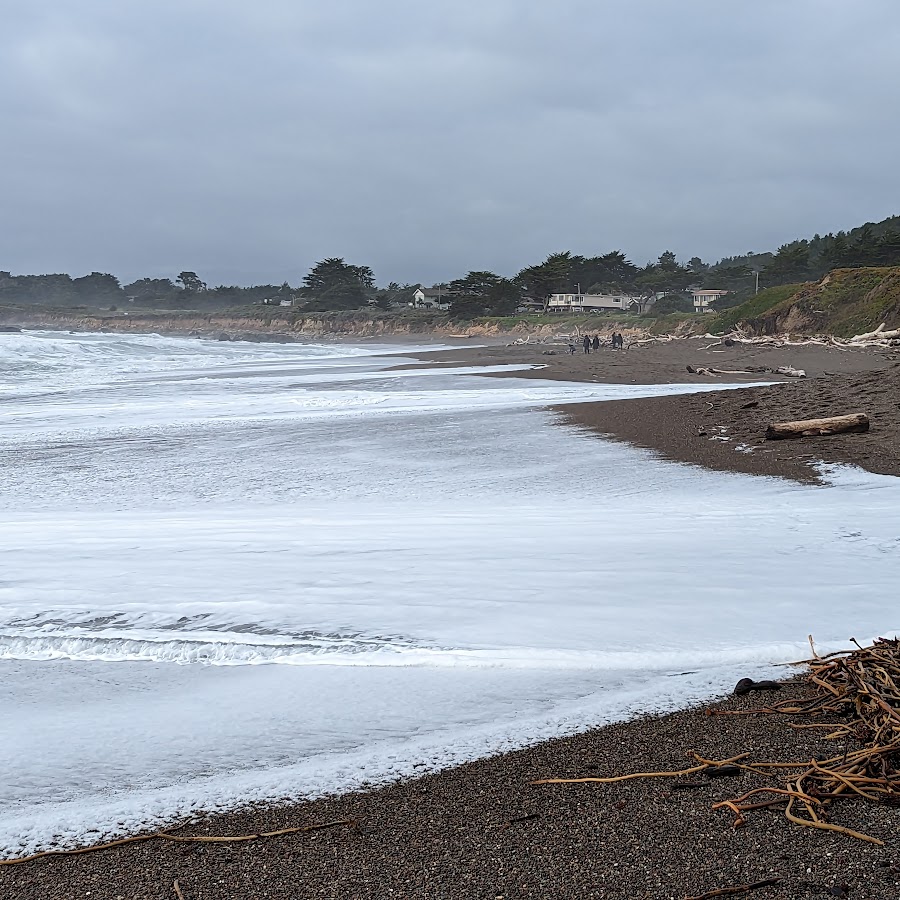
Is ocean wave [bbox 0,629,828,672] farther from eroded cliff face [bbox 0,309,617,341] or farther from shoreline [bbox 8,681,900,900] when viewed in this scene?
eroded cliff face [bbox 0,309,617,341]

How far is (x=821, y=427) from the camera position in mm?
10336

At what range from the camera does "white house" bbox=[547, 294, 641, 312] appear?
313 feet

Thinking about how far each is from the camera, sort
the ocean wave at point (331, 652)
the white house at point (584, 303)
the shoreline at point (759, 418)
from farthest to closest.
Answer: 1. the white house at point (584, 303)
2. the shoreline at point (759, 418)
3. the ocean wave at point (331, 652)

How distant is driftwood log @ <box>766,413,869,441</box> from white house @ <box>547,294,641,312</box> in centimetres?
8343

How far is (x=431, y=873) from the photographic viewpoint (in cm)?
233

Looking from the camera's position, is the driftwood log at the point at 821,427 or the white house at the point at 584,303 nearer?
the driftwood log at the point at 821,427

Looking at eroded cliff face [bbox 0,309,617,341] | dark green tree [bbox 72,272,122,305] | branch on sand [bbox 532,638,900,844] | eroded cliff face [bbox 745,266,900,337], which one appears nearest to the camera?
branch on sand [bbox 532,638,900,844]

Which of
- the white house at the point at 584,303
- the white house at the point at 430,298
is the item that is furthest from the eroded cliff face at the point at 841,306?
the white house at the point at 430,298

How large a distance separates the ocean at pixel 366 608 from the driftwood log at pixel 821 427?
159cm

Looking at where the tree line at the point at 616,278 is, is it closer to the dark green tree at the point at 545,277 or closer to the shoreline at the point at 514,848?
the dark green tree at the point at 545,277

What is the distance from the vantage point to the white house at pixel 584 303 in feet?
313

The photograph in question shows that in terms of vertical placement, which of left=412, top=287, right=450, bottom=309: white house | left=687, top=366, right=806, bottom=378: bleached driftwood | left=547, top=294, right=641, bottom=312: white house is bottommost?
left=687, top=366, right=806, bottom=378: bleached driftwood

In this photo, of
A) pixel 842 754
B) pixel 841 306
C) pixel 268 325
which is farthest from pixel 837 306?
pixel 268 325

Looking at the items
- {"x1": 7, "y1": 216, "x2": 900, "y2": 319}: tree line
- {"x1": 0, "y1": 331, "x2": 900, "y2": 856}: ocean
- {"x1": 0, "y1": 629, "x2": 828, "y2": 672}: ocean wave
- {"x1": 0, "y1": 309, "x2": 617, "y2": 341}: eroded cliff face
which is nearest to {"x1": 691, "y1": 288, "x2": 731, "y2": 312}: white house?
{"x1": 7, "y1": 216, "x2": 900, "y2": 319}: tree line
